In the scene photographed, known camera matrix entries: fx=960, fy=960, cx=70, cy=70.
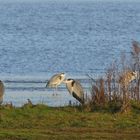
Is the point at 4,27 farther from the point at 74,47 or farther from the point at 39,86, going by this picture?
the point at 39,86

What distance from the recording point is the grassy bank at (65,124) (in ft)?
51.2

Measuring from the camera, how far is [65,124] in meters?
16.9

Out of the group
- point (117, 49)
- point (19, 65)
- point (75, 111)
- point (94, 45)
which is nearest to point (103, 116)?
point (75, 111)

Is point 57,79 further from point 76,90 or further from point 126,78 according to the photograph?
point 126,78

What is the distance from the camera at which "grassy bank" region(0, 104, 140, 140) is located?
1562 cm

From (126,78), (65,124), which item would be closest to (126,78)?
(126,78)

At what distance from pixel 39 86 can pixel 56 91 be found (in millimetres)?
1681

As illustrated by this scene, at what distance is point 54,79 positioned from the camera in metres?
22.6

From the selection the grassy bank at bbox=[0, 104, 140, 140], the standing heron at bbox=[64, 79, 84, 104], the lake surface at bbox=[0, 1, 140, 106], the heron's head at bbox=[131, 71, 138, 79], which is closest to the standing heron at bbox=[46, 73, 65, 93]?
the lake surface at bbox=[0, 1, 140, 106]

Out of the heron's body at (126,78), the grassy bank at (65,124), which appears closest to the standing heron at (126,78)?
the heron's body at (126,78)

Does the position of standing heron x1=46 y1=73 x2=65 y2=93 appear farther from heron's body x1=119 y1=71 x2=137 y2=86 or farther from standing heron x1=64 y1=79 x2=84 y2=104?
heron's body x1=119 y1=71 x2=137 y2=86

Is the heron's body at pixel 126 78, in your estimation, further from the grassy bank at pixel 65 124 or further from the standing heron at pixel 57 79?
the standing heron at pixel 57 79

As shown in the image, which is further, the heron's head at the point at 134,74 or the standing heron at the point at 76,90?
the standing heron at the point at 76,90

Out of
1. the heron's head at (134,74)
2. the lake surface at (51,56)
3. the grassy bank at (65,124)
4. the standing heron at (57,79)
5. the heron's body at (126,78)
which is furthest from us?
the lake surface at (51,56)
